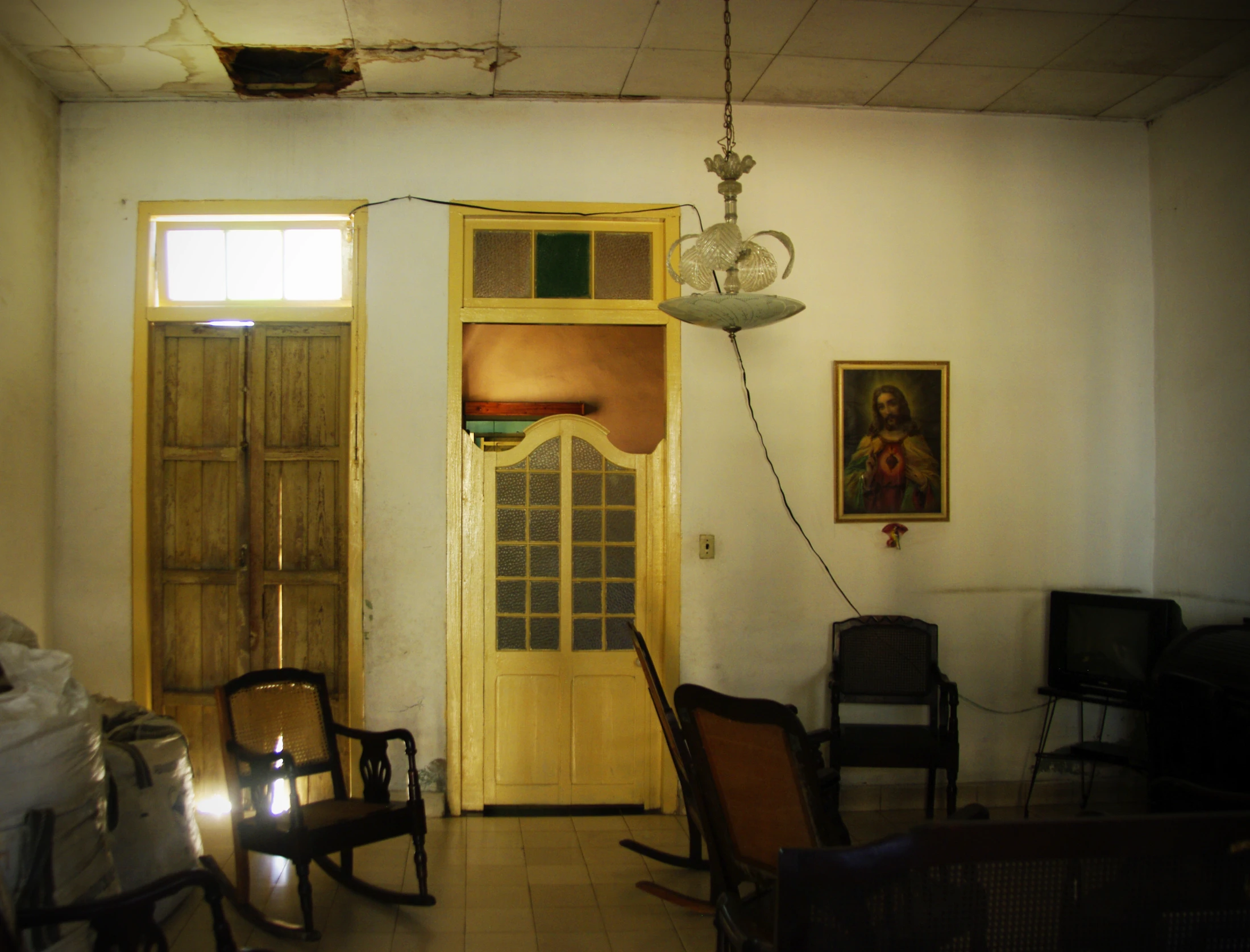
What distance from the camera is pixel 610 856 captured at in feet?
13.1

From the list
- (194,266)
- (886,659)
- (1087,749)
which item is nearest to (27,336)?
(194,266)

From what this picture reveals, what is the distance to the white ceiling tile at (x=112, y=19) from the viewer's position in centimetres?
368

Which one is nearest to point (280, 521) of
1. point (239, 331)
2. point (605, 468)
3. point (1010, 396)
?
point (239, 331)

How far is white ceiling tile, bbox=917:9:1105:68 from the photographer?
388 centimetres

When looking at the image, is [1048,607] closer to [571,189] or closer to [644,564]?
[644,564]

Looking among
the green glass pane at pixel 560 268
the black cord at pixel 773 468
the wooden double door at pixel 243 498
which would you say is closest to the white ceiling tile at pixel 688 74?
the green glass pane at pixel 560 268

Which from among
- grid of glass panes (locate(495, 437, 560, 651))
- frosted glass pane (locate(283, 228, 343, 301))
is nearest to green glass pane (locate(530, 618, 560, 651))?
grid of glass panes (locate(495, 437, 560, 651))

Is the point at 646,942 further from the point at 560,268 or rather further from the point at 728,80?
the point at 728,80

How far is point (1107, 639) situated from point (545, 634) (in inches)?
109

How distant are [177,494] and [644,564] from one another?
→ 235cm

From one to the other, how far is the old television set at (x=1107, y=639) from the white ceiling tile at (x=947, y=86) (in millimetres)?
2554

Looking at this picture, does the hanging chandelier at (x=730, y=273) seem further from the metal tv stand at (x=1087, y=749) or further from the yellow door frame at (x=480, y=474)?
the metal tv stand at (x=1087, y=749)

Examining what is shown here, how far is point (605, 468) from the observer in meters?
4.63

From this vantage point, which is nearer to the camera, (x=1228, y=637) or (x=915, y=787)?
(x=1228, y=637)
